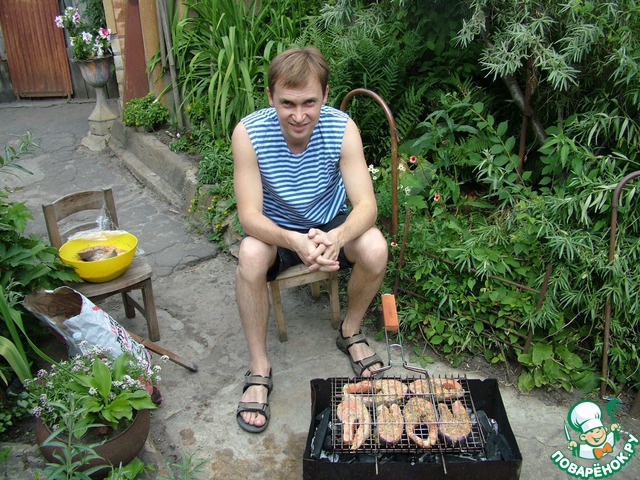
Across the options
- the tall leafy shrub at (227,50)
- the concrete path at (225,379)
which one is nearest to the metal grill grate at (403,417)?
the concrete path at (225,379)

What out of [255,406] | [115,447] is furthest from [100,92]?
[115,447]

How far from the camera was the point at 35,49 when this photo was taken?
869 cm

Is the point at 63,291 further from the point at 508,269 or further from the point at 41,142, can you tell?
the point at 41,142

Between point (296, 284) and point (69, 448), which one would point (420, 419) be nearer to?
point (296, 284)

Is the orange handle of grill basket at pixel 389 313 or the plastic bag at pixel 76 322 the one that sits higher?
the orange handle of grill basket at pixel 389 313

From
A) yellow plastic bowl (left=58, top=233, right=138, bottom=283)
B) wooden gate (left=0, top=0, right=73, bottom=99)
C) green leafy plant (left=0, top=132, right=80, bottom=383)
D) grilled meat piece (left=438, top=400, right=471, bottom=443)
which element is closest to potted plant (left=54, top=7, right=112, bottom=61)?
wooden gate (left=0, top=0, right=73, bottom=99)

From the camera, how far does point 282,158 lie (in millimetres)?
2838

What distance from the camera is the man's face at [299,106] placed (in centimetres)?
258

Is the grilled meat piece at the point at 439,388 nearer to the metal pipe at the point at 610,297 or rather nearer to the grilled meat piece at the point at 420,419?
the grilled meat piece at the point at 420,419

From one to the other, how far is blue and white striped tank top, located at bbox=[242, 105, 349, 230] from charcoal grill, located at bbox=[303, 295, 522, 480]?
81 centimetres

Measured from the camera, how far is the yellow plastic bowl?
2852mm

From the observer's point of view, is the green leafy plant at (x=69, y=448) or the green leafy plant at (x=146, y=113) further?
the green leafy plant at (x=146, y=113)

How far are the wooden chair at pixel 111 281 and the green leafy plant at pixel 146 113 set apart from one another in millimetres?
2832

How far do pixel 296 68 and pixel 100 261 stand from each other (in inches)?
53.5
